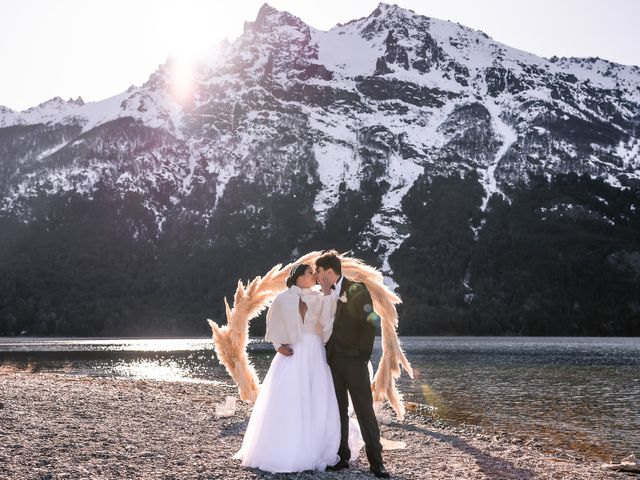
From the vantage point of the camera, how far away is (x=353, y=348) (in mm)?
11289

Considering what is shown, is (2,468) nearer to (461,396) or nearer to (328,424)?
(328,424)

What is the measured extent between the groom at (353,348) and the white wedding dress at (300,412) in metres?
0.23

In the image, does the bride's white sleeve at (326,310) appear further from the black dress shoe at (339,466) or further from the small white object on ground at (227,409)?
the small white object on ground at (227,409)

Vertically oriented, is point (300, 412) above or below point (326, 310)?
below

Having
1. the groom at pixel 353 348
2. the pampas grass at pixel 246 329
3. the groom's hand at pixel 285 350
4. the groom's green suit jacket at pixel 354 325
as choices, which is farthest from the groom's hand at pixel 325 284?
the pampas grass at pixel 246 329

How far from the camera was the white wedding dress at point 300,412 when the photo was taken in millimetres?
11266

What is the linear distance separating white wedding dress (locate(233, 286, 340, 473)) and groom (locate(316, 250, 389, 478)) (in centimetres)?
23

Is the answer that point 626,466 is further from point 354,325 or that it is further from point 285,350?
point 285,350

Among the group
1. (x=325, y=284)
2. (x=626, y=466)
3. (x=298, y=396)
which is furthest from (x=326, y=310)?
(x=626, y=466)

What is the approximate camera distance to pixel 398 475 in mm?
12250

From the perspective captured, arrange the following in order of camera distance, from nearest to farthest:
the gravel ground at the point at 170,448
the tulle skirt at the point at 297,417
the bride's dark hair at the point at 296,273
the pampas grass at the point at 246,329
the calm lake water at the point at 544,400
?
the tulle skirt at the point at 297,417, the gravel ground at the point at 170,448, the bride's dark hair at the point at 296,273, the pampas grass at the point at 246,329, the calm lake water at the point at 544,400

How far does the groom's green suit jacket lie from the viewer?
37.0 feet

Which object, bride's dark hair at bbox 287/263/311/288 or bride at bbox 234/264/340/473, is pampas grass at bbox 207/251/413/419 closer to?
bride's dark hair at bbox 287/263/311/288

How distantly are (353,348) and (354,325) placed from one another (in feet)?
1.36
